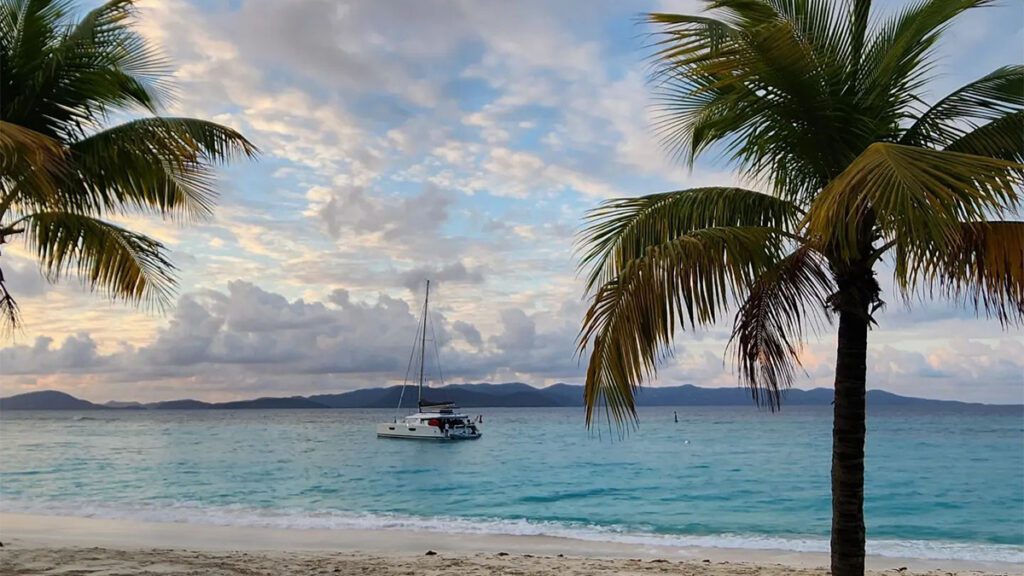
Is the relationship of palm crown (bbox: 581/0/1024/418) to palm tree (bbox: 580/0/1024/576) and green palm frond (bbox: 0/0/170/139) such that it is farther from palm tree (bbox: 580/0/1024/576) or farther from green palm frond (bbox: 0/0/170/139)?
green palm frond (bbox: 0/0/170/139)

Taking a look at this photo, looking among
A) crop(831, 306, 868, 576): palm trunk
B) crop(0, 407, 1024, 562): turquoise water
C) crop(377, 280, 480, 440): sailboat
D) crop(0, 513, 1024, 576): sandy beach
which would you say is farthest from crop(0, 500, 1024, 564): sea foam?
crop(377, 280, 480, 440): sailboat

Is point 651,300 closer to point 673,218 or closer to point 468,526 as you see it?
point 673,218

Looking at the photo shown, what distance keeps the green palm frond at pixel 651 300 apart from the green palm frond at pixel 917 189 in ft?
3.28

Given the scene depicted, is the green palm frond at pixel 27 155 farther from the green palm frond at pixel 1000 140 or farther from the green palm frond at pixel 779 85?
the green palm frond at pixel 1000 140

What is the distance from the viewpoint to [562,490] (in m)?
31.6

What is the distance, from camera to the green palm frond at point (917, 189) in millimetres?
4285

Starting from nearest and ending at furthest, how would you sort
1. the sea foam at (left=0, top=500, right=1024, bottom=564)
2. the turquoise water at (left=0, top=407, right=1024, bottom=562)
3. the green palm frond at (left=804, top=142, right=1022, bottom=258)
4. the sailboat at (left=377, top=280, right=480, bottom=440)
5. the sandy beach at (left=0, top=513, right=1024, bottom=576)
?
the green palm frond at (left=804, top=142, right=1022, bottom=258) → the sandy beach at (left=0, top=513, right=1024, bottom=576) → the sea foam at (left=0, top=500, right=1024, bottom=564) → the turquoise water at (left=0, top=407, right=1024, bottom=562) → the sailboat at (left=377, top=280, right=480, bottom=440)

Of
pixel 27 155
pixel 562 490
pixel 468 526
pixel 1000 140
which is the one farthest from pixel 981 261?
pixel 562 490

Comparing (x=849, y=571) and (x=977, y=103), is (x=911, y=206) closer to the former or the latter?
(x=977, y=103)

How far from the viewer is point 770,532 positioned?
2062 cm

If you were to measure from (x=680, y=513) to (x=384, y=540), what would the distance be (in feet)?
38.8

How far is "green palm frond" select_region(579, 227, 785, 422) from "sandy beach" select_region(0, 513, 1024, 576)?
5.66m

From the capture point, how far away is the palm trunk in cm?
617

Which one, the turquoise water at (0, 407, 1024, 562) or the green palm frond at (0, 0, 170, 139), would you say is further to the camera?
the turquoise water at (0, 407, 1024, 562)
